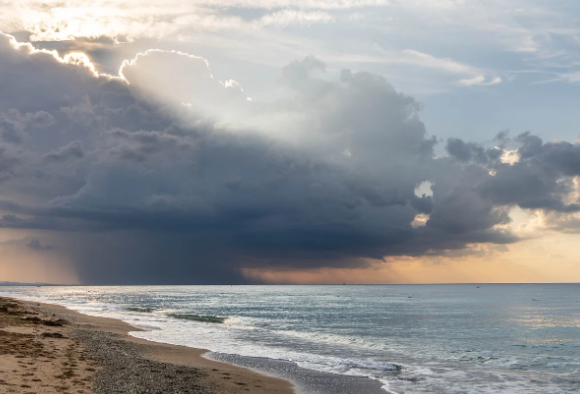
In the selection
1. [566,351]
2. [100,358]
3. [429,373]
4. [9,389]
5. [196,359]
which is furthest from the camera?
[566,351]

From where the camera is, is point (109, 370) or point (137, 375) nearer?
point (137, 375)

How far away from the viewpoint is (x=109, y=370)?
2372 centimetres

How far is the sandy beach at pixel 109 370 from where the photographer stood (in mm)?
19422

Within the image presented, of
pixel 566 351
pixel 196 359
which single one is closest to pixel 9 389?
pixel 196 359

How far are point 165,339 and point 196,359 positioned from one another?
44.8 feet

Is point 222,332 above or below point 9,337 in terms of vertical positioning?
below

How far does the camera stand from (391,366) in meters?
30.9

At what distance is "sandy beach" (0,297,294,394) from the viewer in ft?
63.7

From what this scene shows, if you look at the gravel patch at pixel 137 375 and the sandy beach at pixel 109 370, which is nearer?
the sandy beach at pixel 109 370

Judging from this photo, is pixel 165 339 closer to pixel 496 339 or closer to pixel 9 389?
pixel 9 389

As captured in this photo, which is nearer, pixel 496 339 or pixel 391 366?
pixel 391 366

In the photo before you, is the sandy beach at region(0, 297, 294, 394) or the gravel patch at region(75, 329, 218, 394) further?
the gravel patch at region(75, 329, 218, 394)

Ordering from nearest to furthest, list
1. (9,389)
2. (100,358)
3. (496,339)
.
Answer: (9,389), (100,358), (496,339)

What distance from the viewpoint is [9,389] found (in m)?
17.3
